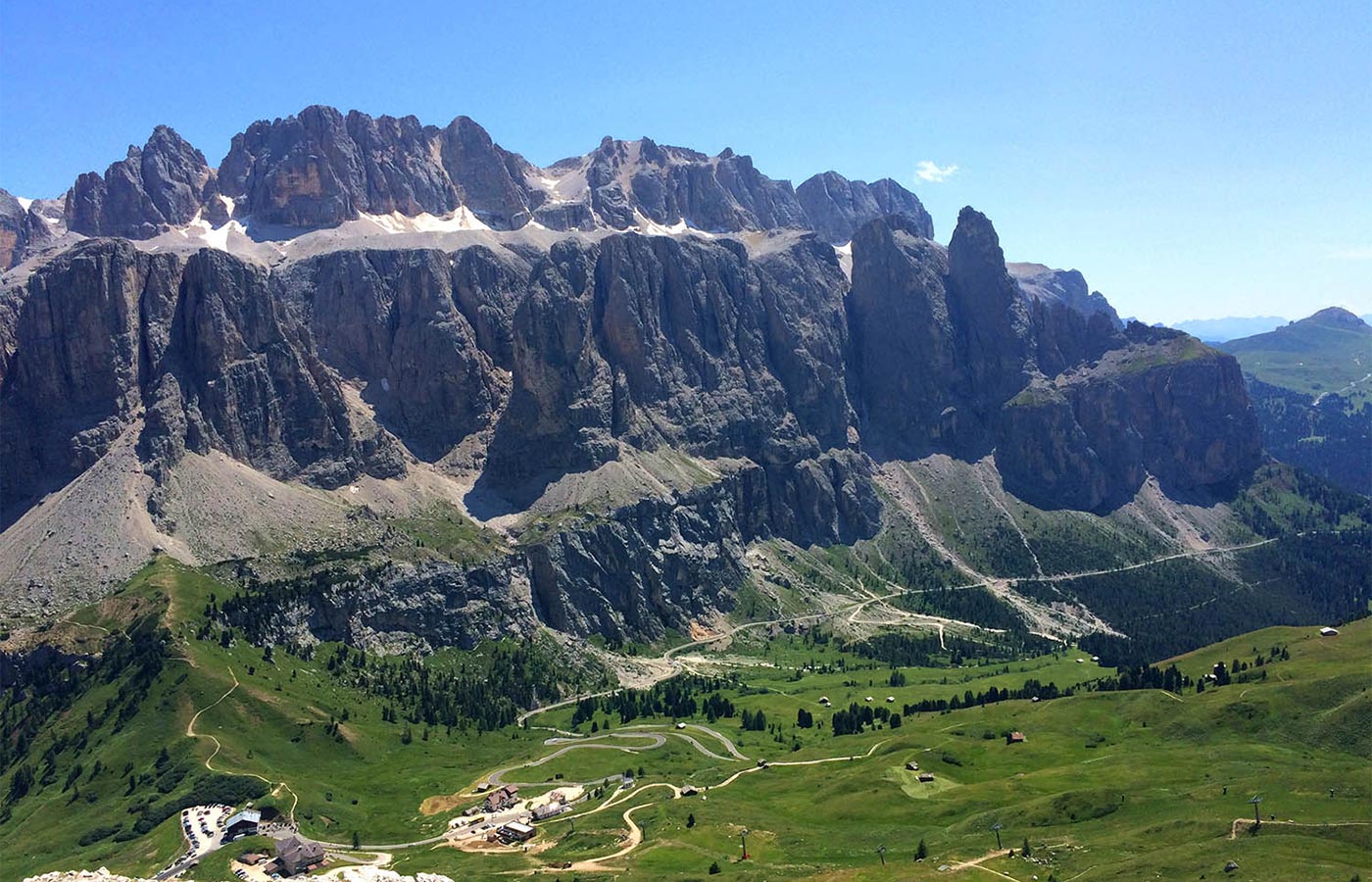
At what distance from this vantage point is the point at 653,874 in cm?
12381

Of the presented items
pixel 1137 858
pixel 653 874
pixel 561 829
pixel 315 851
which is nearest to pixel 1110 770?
pixel 1137 858

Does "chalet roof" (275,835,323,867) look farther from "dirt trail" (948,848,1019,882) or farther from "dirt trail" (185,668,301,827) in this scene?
"dirt trail" (948,848,1019,882)

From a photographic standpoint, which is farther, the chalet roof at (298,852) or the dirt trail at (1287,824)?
the chalet roof at (298,852)

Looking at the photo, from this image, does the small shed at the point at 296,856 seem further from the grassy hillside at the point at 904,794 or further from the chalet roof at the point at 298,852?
the grassy hillside at the point at 904,794

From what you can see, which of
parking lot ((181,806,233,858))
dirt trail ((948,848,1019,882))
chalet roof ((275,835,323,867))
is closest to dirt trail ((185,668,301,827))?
parking lot ((181,806,233,858))

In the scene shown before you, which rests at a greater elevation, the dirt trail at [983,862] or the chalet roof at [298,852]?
the chalet roof at [298,852]

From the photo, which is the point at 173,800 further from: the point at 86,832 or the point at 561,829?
the point at 561,829

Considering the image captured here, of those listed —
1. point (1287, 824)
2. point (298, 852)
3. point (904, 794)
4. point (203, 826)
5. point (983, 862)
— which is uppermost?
point (1287, 824)

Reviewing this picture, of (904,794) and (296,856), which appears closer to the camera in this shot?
(296,856)

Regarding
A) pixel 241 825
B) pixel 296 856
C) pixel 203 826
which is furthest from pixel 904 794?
pixel 203 826

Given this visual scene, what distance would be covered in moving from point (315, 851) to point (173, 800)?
42690 mm

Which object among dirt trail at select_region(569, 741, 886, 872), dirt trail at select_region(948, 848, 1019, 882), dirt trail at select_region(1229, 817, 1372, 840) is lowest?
dirt trail at select_region(569, 741, 886, 872)

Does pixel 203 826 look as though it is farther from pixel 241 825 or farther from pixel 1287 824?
pixel 1287 824

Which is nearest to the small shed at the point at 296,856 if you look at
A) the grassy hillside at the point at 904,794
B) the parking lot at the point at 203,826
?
the grassy hillside at the point at 904,794
